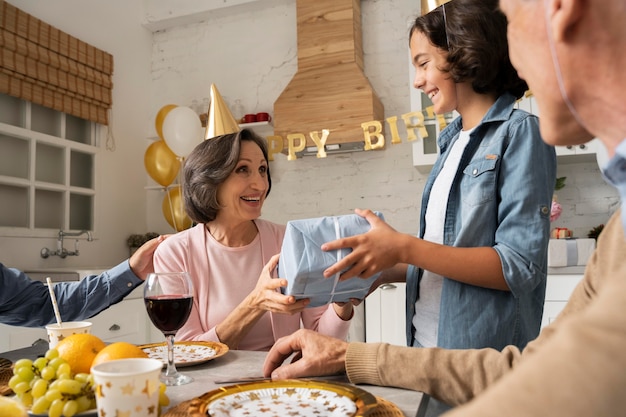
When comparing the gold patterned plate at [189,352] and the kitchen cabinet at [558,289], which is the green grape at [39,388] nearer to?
the gold patterned plate at [189,352]

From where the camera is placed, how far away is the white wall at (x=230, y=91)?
3.69m

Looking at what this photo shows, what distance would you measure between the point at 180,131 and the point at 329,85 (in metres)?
1.08

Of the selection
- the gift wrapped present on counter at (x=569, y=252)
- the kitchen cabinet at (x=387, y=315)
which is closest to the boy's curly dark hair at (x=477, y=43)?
the gift wrapped present on counter at (x=569, y=252)

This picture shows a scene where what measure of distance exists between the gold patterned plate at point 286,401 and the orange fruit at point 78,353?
0.21 metres

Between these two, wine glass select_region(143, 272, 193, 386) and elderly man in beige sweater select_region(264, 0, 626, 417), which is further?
wine glass select_region(143, 272, 193, 386)

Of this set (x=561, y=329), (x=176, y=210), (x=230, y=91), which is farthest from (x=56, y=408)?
(x=230, y=91)

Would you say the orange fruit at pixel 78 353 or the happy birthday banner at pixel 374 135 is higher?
the happy birthday banner at pixel 374 135

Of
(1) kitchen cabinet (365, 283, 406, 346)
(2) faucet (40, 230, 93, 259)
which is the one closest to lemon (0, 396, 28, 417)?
(1) kitchen cabinet (365, 283, 406, 346)

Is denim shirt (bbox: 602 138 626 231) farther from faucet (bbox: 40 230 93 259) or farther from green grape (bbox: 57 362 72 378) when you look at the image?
faucet (bbox: 40 230 93 259)

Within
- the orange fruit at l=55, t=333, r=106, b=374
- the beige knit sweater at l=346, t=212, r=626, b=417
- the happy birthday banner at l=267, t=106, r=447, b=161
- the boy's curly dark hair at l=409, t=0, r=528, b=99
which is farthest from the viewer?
the happy birthday banner at l=267, t=106, r=447, b=161

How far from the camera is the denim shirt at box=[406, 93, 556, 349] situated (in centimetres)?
105

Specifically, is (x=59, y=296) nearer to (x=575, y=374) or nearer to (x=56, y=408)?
(x=56, y=408)

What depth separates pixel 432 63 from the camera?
1241mm

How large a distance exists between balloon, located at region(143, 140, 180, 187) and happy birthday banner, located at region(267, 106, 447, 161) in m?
0.82
